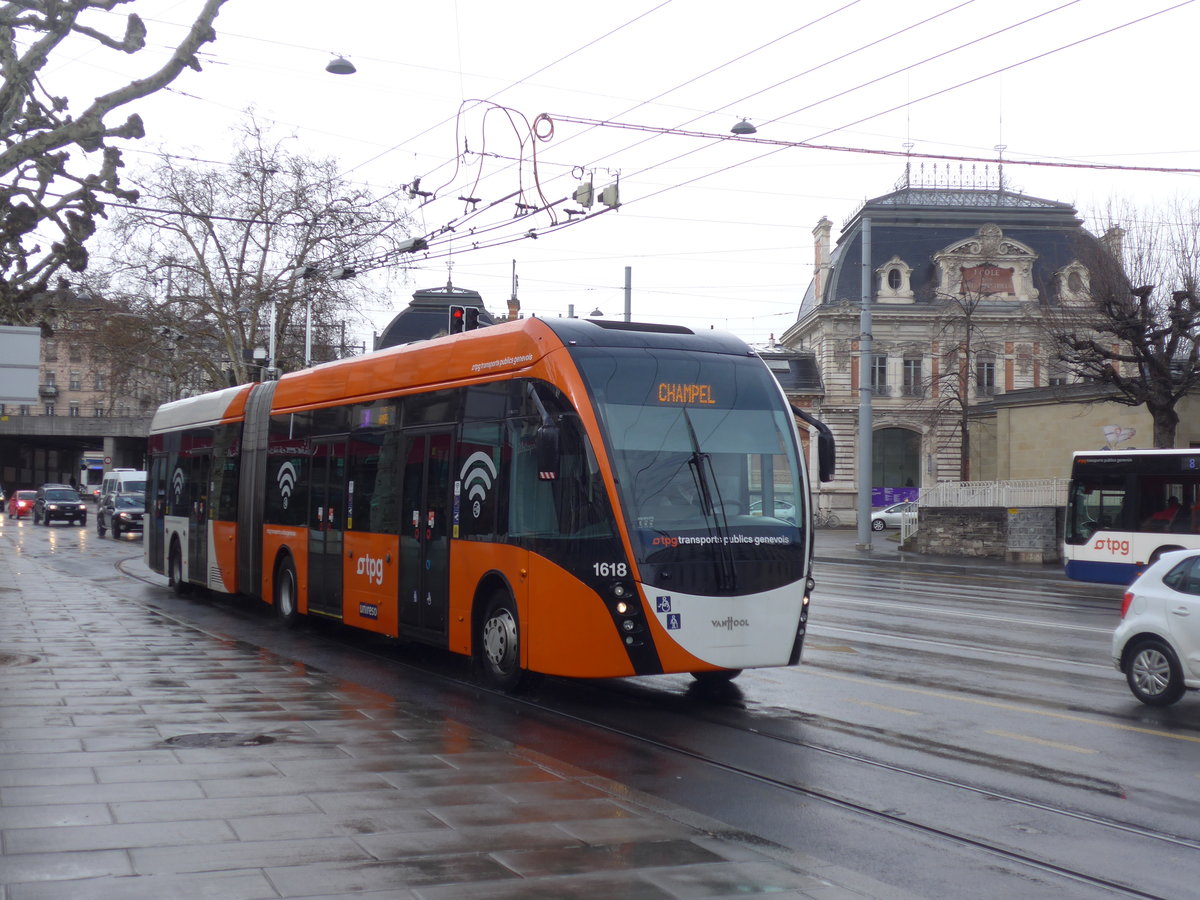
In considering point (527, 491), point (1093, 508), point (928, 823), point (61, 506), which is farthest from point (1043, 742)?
point (61, 506)

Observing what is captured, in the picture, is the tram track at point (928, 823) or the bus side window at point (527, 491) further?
the bus side window at point (527, 491)

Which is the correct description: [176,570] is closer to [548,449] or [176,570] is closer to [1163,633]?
[548,449]

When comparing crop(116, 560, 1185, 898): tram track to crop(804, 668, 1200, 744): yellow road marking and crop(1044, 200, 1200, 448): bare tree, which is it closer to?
crop(804, 668, 1200, 744): yellow road marking

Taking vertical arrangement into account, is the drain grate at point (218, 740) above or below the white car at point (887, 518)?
below

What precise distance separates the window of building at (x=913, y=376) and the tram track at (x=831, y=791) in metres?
57.8

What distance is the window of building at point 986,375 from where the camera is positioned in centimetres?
6731

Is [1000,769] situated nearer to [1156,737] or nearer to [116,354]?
[1156,737]

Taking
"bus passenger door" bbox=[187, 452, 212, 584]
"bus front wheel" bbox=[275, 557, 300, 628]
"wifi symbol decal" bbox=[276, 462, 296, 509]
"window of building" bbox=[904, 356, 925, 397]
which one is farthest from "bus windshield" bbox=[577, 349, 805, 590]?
"window of building" bbox=[904, 356, 925, 397]

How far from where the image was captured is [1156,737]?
32.9 ft

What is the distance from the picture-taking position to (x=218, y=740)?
9.12 meters

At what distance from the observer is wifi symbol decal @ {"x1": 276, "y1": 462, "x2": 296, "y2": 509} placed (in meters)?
17.8

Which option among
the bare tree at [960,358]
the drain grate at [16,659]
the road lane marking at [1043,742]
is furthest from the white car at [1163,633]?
the bare tree at [960,358]

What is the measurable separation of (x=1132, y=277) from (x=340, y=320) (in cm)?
2721

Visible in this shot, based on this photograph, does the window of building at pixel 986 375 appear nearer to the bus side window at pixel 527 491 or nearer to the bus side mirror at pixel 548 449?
the bus side window at pixel 527 491
